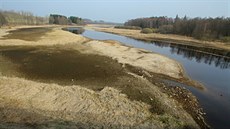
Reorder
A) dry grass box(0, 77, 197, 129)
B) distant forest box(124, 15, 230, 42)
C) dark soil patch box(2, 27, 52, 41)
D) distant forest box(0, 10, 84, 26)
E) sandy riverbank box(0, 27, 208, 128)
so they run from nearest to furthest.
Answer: sandy riverbank box(0, 27, 208, 128)
dry grass box(0, 77, 197, 129)
dark soil patch box(2, 27, 52, 41)
distant forest box(124, 15, 230, 42)
distant forest box(0, 10, 84, 26)

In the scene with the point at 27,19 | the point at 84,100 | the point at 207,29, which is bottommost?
the point at 84,100

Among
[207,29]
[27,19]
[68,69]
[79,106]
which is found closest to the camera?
[79,106]

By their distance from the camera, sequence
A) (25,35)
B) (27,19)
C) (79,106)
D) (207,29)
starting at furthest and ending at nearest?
1. (27,19)
2. (207,29)
3. (25,35)
4. (79,106)

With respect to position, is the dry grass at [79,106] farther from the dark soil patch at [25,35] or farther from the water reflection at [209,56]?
the dark soil patch at [25,35]

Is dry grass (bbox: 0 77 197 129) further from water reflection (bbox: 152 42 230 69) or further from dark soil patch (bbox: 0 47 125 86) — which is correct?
water reflection (bbox: 152 42 230 69)

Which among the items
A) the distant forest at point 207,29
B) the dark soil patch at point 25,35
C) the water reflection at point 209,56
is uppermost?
the distant forest at point 207,29

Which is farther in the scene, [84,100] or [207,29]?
[207,29]

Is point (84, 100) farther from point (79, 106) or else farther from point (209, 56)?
point (209, 56)

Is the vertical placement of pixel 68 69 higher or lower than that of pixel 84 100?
higher

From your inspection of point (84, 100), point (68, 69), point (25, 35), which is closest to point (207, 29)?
point (25, 35)

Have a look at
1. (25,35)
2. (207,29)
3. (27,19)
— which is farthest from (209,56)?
(27,19)

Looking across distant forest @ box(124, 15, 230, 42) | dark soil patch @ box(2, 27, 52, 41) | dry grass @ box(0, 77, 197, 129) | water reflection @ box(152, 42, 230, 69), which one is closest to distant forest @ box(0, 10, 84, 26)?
dark soil patch @ box(2, 27, 52, 41)

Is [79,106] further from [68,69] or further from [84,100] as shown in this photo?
[68,69]

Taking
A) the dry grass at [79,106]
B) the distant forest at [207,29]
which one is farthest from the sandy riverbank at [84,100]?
the distant forest at [207,29]
